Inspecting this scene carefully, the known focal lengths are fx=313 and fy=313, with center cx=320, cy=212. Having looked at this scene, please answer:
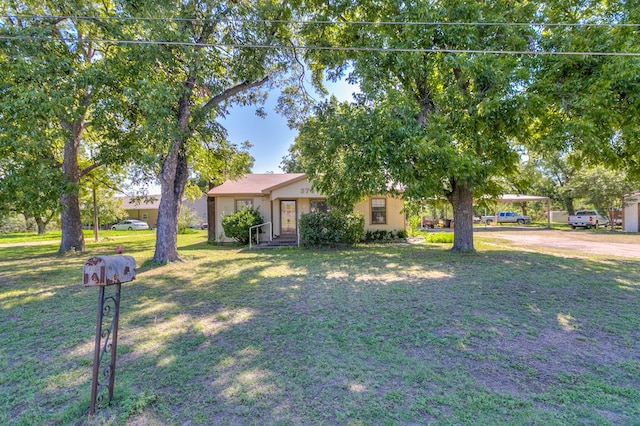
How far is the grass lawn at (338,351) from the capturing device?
263 cm

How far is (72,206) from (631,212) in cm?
3308

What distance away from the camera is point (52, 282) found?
7762mm

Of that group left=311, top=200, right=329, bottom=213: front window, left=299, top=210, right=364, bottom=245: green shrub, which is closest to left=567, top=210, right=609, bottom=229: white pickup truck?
left=299, top=210, right=364, bottom=245: green shrub

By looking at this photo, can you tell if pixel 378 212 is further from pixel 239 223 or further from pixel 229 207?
pixel 229 207

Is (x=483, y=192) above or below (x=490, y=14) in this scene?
below

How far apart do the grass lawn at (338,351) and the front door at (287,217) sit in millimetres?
8738

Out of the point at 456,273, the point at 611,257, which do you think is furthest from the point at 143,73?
the point at 611,257

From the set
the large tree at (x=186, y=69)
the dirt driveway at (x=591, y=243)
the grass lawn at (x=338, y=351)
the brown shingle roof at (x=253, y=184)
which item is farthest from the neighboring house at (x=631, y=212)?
the large tree at (x=186, y=69)

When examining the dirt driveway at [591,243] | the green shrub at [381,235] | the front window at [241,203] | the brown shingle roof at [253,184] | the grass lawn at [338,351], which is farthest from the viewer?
the front window at [241,203]

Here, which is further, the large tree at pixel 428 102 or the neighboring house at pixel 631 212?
the neighboring house at pixel 631 212

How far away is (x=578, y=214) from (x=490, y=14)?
23879 millimetres

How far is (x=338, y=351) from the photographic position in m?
3.76

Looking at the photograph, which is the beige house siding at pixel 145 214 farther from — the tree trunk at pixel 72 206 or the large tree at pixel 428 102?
the large tree at pixel 428 102

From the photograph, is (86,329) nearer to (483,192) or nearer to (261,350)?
(261,350)
